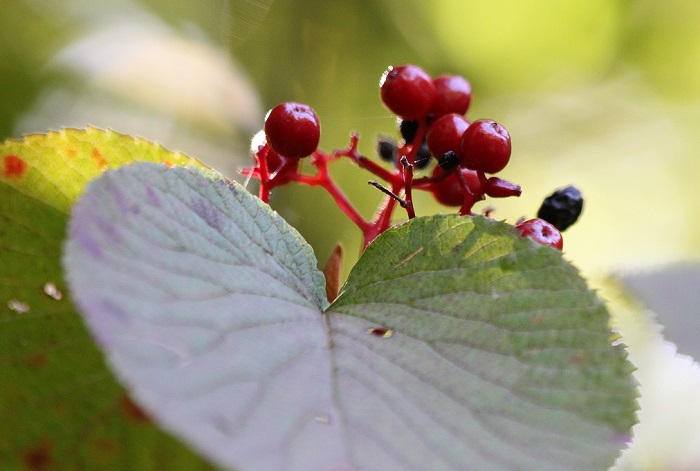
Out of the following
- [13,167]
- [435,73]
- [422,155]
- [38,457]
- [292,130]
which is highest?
[435,73]

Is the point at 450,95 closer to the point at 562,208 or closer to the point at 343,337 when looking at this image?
the point at 562,208

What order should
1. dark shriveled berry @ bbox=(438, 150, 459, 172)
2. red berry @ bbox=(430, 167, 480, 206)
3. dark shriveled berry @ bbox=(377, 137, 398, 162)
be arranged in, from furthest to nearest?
dark shriveled berry @ bbox=(377, 137, 398, 162) < red berry @ bbox=(430, 167, 480, 206) < dark shriveled berry @ bbox=(438, 150, 459, 172)

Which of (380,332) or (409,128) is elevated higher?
(409,128)

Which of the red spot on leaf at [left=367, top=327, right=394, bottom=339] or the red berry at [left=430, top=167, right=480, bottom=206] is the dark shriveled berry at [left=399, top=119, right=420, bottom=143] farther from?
the red spot on leaf at [left=367, top=327, right=394, bottom=339]

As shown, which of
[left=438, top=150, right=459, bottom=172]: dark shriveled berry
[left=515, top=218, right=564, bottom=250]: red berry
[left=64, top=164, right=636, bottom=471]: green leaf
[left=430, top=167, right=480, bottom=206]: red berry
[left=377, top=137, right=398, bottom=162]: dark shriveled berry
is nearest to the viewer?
[left=64, top=164, right=636, bottom=471]: green leaf

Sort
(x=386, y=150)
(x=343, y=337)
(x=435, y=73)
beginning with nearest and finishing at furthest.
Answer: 1. (x=343, y=337)
2. (x=386, y=150)
3. (x=435, y=73)

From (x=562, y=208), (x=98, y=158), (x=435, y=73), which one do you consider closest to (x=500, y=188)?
(x=562, y=208)

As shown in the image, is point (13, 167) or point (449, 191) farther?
point (449, 191)

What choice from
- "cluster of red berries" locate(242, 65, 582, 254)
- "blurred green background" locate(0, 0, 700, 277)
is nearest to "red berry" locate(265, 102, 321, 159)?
"cluster of red berries" locate(242, 65, 582, 254)
